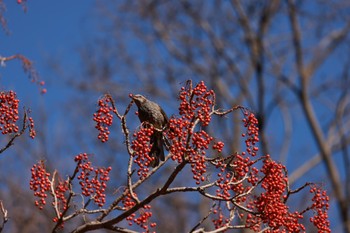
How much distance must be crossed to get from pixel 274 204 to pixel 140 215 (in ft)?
2.34

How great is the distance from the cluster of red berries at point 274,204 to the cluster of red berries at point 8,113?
1.34 meters

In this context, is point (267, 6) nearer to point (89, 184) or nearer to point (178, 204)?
point (178, 204)

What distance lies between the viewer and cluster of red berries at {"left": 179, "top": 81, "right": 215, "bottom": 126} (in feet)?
11.8

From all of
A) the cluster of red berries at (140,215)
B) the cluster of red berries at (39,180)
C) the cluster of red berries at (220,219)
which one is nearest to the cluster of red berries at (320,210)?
the cluster of red berries at (220,219)

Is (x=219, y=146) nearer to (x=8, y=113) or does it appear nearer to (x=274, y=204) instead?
(x=274, y=204)

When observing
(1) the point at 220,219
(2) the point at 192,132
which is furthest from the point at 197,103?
(1) the point at 220,219

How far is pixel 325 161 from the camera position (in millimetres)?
16094

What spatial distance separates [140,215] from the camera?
377 centimetres

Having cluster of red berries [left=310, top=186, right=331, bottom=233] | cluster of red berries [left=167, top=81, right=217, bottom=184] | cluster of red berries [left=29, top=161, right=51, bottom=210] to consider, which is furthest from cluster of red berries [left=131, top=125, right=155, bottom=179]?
cluster of red berries [left=310, top=186, right=331, bottom=233]

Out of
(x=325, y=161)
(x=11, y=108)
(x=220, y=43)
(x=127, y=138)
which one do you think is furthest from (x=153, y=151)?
(x=220, y=43)

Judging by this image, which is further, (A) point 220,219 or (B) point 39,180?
(A) point 220,219

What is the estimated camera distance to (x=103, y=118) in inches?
148

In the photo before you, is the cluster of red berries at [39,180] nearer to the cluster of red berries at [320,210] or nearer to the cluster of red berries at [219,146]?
the cluster of red berries at [219,146]

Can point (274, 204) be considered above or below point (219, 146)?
below
